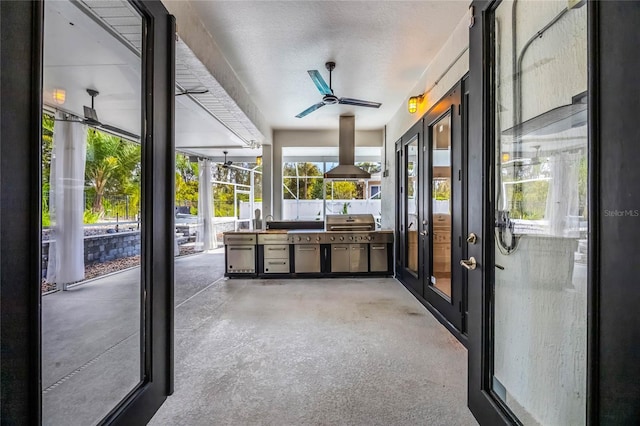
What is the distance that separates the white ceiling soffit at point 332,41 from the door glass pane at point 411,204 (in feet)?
3.10

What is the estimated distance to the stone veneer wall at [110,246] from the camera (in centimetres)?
195

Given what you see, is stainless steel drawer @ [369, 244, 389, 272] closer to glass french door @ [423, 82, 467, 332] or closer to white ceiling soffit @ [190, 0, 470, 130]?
glass french door @ [423, 82, 467, 332]

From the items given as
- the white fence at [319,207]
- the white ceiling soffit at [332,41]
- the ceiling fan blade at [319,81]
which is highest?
the white ceiling soffit at [332,41]

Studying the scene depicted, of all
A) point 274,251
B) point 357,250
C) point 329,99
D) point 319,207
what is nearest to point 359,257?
point 357,250

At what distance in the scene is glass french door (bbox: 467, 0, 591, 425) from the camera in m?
1.22

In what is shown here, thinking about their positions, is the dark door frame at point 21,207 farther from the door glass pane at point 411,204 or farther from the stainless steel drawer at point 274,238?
the stainless steel drawer at point 274,238

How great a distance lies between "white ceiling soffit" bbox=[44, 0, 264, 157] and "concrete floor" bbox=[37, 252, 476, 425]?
4.17 ft

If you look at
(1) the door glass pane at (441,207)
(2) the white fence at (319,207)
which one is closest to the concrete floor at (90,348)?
(1) the door glass pane at (441,207)

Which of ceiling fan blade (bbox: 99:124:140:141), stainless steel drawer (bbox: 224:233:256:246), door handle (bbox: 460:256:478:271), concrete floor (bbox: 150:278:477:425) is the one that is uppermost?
ceiling fan blade (bbox: 99:124:140:141)

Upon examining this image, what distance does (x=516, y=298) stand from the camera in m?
1.55

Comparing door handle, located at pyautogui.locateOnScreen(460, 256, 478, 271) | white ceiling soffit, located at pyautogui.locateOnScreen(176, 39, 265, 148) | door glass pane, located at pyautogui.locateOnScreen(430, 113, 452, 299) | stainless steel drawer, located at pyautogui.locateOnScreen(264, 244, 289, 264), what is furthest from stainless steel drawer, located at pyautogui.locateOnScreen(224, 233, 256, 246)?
door handle, located at pyautogui.locateOnScreen(460, 256, 478, 271)

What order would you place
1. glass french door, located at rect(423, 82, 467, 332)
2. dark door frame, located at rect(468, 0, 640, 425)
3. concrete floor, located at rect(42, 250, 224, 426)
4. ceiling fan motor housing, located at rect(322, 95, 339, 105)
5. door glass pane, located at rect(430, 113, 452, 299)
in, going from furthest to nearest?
ceiling fan motor housing, located at rect(322, 95, 339, 105) → door glass pane, located at rect(430, 113, 452, 299) → glass french door, located at rect(423, 82, 467, 332) → concrete floor, located at rect(42, 250, 224, 426) → dark door frame, located at rect(468, 0, 640, 425)

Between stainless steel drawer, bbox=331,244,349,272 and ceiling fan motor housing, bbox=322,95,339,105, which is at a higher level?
ceiling fan motor housing, bbox=322,95,339,105

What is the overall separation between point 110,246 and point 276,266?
2850mm
